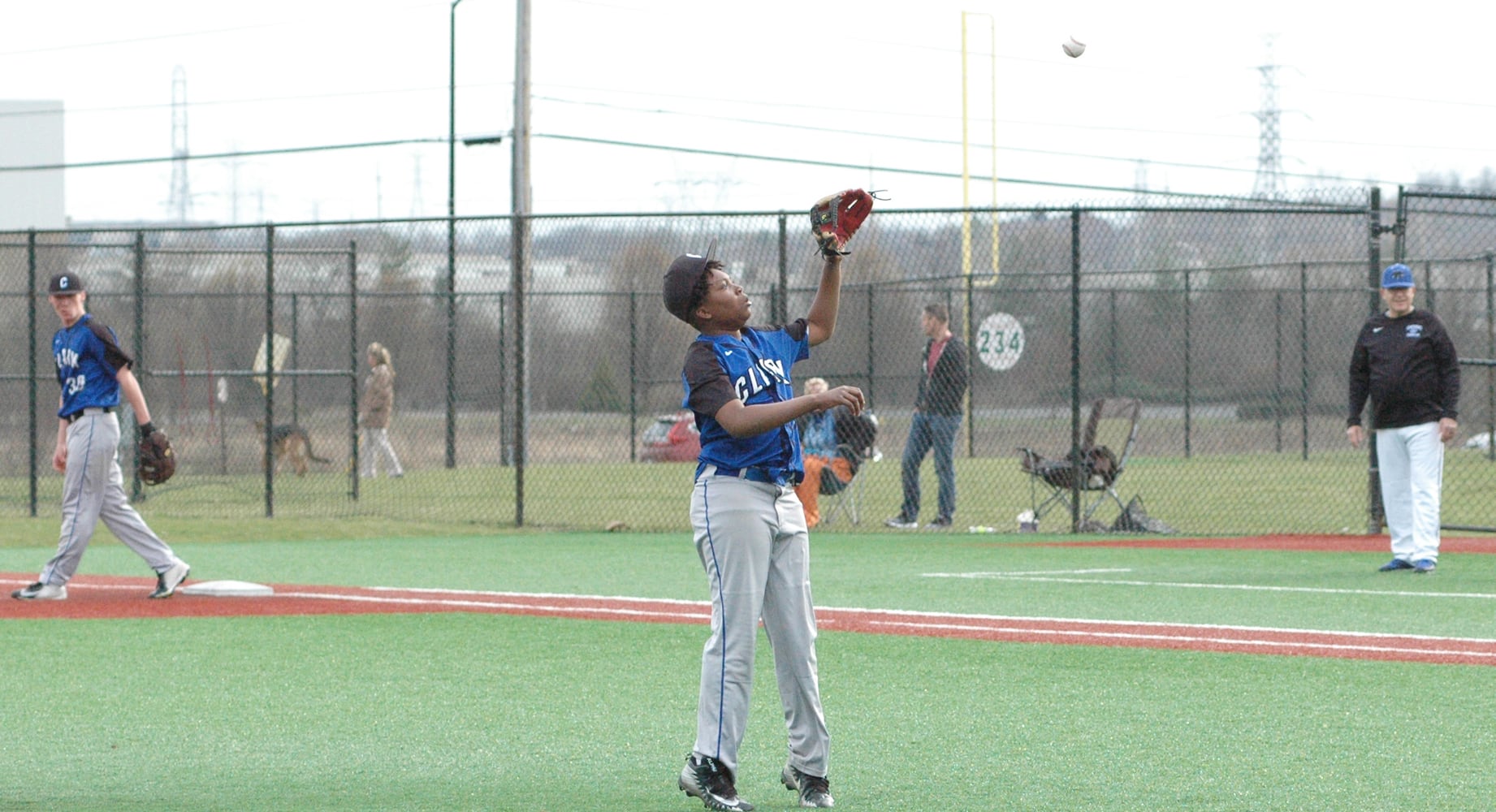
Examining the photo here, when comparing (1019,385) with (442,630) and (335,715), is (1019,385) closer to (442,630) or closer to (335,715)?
(442,630)

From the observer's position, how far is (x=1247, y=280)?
104 feet

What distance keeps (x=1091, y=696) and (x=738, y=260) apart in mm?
24926

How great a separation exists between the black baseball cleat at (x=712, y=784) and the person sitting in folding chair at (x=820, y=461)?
10107 mm

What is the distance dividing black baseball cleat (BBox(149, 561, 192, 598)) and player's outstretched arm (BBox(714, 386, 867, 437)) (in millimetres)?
7057

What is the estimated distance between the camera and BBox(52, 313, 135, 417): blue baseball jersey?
1070cm

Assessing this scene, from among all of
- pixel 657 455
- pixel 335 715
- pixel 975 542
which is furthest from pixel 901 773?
pixel 657 455

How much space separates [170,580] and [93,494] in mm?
768

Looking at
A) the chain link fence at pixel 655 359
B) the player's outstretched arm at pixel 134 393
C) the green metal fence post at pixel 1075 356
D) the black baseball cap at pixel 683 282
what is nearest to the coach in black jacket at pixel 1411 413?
the green metal fence post at pixel 1075 356

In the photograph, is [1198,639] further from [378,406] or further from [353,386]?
[378,406]

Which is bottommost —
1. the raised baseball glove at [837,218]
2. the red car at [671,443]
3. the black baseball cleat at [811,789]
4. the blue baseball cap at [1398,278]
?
the black baseball cleat at [811,789]

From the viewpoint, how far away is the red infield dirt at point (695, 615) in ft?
28.6

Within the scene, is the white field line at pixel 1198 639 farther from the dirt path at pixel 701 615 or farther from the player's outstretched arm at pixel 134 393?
the player's outstretched arm at pixel 134 393

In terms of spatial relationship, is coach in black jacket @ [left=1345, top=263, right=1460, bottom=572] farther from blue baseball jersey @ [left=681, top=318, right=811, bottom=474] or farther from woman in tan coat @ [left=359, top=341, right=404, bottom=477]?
woman in tan coat @ [left=359, top=341, right=404, bottom=477]

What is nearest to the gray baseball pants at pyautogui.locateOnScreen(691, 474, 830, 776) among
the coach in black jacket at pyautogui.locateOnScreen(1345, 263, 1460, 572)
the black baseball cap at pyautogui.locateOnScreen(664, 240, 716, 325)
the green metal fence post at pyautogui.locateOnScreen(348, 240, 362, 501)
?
the black baseball cap at pyautogui.locateOnScreen(664, 240, 716, 325)
